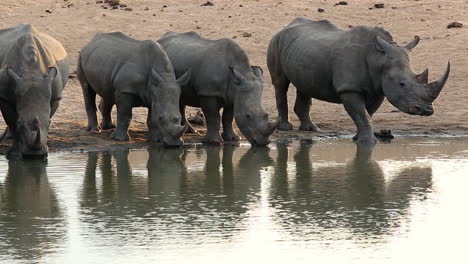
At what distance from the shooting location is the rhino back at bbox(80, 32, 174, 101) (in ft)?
55.4

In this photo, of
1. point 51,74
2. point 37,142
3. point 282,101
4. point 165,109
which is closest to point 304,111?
point 282,101

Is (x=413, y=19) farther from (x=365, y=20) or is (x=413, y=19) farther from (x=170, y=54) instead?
(x=170, y=54)

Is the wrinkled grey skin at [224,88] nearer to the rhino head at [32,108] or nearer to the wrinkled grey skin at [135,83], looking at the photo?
the wrinkled grey skin at [135,83]

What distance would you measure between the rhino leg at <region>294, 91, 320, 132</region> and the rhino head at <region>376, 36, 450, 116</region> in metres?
1.97

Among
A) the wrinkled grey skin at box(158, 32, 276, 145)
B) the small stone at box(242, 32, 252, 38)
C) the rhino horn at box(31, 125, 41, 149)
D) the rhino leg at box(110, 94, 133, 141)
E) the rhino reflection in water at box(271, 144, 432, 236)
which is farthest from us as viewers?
the small stone at box(242, 32, 252, 38)

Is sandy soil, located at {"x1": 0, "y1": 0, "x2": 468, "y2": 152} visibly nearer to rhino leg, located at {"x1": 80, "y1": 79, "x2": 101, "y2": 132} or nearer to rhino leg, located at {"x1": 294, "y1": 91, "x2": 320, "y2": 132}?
rhino leg, located at {"x1": 294, "y1": 91, "x2": 320, "y2": 132}

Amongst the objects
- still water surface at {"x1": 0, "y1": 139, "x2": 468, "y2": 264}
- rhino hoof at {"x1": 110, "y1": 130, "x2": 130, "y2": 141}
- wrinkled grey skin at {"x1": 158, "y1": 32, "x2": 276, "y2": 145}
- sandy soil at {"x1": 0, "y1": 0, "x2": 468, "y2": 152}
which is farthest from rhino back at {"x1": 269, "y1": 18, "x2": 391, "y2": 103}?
rhino hoof at {"x1": 110, "y1": 130, "x2": 130, "y2": 141}

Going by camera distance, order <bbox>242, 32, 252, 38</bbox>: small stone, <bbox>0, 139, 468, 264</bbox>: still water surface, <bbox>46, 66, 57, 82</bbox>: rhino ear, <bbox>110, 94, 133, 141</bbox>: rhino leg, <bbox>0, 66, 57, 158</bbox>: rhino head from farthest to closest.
A: <bbox>242, 32, 252, 38</bbox>: small stone < <bbox>110, 94, 133, 141</bbox>: rhino leg < <bbox>46, 66, 57, 82</bbox>: rhino ear < <bbox>0, 66, 57, 158</bbox>: rhino head < <bbox>0, 139, 468, 264</bbox>: still water surface

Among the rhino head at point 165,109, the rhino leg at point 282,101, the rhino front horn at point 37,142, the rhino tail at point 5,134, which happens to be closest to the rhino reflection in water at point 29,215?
the rhino front horn at point 37,142

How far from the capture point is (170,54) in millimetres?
17844

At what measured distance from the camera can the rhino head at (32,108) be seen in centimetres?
1464

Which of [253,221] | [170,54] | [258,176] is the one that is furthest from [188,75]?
→ [253,221]

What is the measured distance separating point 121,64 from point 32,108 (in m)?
2.64

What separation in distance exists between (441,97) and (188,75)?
20.0ft
